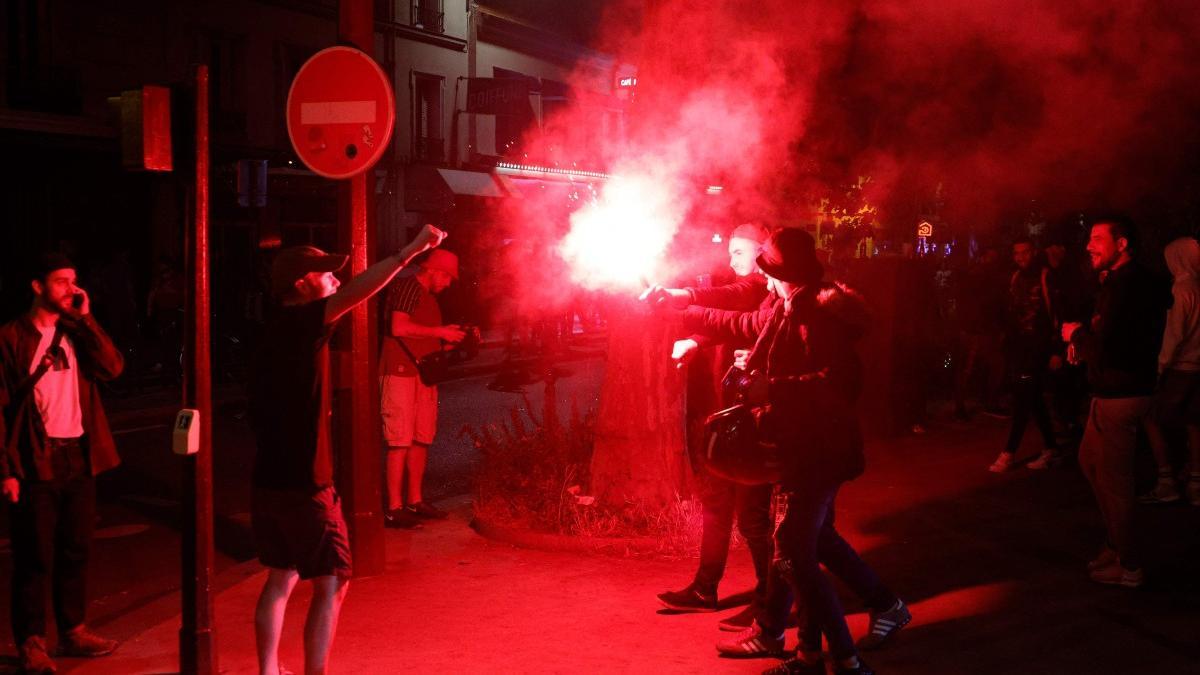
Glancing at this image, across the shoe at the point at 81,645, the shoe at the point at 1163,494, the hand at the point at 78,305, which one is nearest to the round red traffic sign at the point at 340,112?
the hand at the point at 78,305

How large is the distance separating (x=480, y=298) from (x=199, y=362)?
21.2m

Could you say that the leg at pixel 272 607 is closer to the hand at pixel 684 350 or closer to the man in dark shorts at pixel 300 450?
the man in dark shorts at pixel 300 450

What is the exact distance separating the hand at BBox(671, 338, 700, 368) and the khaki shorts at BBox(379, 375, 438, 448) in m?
2.76

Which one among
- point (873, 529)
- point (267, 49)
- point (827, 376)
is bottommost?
point (873, 529)

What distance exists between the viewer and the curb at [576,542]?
700cm

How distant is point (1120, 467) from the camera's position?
6.15 meters

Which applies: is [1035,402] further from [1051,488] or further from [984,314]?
[984,314]

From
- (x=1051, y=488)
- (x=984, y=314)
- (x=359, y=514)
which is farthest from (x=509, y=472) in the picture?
(x=984, y=314)

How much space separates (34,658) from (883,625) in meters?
3.83

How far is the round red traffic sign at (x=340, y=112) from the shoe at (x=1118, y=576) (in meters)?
4.39

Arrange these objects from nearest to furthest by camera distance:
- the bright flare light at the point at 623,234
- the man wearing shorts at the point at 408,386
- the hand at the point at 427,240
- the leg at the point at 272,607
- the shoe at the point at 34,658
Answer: the leg at the point at 272,607
the hand at the point at 427,240
the shoe at the point at 34,658
the bright flare light at the point at 623,234
the man wearing shorts at the point at 408,386

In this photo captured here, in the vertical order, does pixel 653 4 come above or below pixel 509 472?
above

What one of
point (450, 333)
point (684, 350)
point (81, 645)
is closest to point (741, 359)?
point (684, 350)

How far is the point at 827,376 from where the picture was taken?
4.88m
